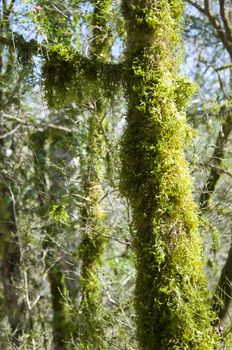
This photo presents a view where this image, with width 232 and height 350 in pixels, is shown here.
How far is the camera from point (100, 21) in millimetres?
5473

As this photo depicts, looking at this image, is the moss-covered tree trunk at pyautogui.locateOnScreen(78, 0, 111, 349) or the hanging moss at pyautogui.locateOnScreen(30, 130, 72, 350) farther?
the hanging moss at pyautogui.locateOnScreen(30, 130, 72, 350)

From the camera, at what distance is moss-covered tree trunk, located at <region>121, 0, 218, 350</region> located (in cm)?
306

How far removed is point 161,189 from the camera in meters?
3.24

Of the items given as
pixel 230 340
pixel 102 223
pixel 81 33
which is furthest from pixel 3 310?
pixel 230 340

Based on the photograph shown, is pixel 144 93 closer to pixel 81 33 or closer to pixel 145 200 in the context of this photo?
pixel 145 200

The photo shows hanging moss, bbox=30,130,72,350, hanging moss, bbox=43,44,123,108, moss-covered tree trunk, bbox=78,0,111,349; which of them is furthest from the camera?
hanging moss, bbox=30,130,72,350

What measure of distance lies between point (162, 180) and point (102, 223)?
2435mm

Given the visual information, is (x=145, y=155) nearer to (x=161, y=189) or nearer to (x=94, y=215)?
(x=161, y=189)

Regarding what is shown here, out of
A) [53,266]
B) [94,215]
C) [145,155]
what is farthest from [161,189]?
[53,266]

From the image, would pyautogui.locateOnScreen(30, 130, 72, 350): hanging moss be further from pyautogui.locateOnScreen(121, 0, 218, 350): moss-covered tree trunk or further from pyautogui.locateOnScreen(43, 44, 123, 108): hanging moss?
pyautogui.locateOnScreen(121, 0, 218, 350): moss-covered tree trunk

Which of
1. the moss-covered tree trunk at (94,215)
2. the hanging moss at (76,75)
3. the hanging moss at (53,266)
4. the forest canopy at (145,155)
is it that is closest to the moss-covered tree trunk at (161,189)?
Answer: the forest canopy at (145,155)

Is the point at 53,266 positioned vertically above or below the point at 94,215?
below

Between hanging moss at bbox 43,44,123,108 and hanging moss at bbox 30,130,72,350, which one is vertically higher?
hanging moss at bbox 43,44,123,108

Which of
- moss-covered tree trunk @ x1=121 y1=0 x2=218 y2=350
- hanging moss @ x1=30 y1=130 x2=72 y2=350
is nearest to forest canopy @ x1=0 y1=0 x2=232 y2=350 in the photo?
moss-covered tree trunk @ x1=121 y1=0 x2=218 y2=350
